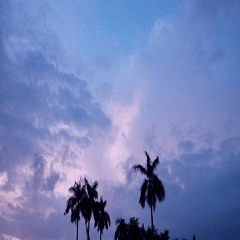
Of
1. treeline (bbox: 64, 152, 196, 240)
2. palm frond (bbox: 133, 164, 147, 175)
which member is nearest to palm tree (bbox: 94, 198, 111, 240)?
treeline (bbox: 64, 152, 196, 240)

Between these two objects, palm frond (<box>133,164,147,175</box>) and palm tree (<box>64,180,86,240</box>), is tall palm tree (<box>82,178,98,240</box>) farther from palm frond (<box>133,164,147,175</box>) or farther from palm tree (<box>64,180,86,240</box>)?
palm frond (<box>133,164,147,175</box>)

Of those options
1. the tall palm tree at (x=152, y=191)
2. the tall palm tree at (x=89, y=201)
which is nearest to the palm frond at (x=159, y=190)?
the tall palm tree at (x=152, y=191)

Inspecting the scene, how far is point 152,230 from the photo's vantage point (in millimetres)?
38969

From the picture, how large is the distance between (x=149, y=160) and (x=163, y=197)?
20.8 feet

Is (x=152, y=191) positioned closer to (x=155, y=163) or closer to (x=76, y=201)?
(x=155, y=163)

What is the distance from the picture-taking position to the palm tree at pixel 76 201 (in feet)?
172

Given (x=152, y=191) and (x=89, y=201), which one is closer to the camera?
(x=152, y=191)

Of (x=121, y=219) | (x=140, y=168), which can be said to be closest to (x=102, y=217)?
(x=121, y=219)

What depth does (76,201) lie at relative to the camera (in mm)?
53594

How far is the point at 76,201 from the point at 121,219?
14.9m

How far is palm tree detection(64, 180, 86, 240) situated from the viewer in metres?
52.5

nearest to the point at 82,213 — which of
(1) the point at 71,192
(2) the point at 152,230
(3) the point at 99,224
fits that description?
(1) the point at 71,192

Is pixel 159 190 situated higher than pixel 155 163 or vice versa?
pixel 155 163

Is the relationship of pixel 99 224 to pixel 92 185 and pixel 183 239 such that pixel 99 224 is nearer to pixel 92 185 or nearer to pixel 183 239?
pixel 92 185
